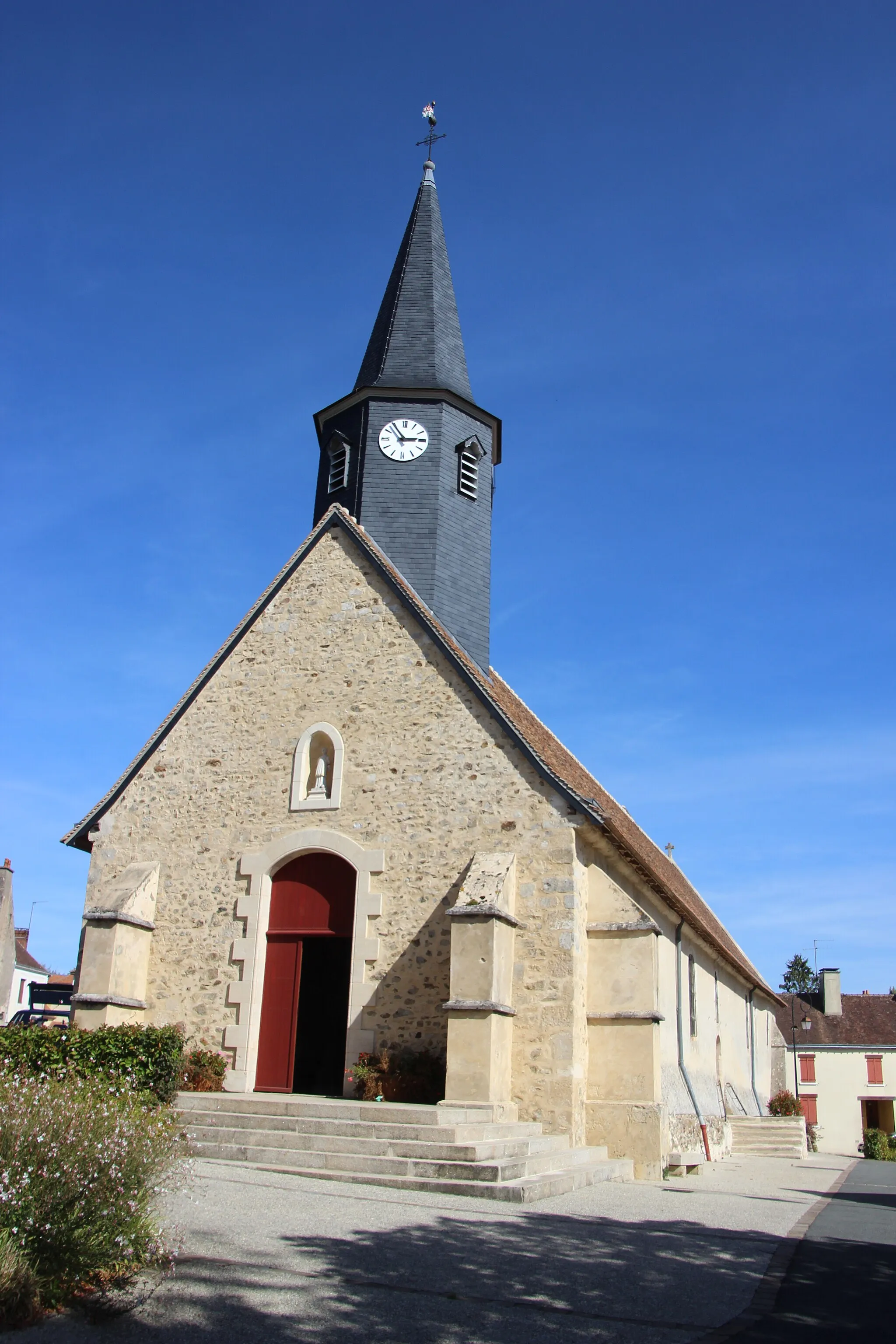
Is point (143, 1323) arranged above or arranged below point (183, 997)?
below

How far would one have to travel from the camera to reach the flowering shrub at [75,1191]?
5.07 metres

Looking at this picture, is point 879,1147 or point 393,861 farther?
point 879,1147

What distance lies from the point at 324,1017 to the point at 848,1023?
3297 cm

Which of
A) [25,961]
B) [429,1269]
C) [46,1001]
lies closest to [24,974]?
[25,961]

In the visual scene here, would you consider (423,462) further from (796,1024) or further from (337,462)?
(796,1024)

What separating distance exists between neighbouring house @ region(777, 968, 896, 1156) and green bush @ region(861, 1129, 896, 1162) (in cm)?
404

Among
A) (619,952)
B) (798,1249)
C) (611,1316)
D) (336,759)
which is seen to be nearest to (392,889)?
(336,759)

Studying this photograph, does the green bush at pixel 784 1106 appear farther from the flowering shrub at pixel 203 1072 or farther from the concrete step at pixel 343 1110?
the flowering shrub at pixel 203 1072

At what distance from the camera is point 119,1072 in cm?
1164

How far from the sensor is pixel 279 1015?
1364 centimetres

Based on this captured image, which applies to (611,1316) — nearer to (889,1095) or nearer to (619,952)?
(619,952)

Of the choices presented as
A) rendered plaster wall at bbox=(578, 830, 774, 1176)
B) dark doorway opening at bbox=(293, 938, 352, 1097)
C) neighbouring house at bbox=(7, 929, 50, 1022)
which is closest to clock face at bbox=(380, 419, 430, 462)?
rendered plaster wall at bbox=(578, 830, 774, 1176)

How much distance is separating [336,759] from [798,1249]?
8.04m

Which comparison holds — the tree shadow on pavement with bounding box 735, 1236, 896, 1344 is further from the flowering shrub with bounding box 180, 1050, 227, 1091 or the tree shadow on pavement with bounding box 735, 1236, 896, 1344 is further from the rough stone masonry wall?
the flowering shrub with bounding box 180, 1050, 227, 1091
